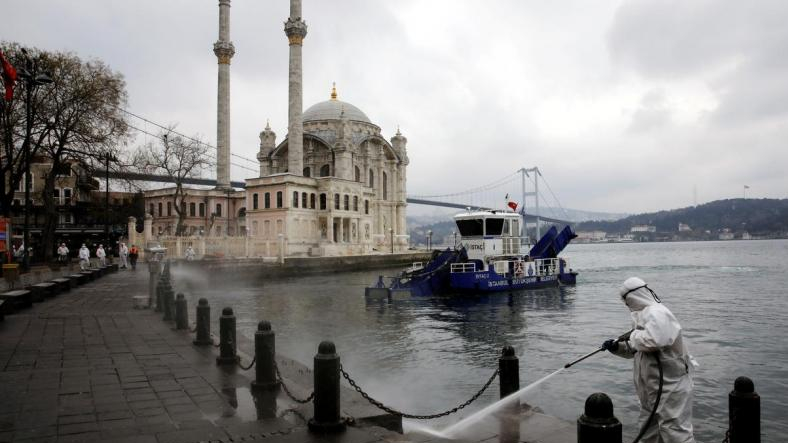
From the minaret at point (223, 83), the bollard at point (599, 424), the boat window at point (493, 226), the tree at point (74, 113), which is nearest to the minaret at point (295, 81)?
the minaret at point (223, 83)

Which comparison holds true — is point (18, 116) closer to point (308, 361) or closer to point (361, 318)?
point (361, 318)

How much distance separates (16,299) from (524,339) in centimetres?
1438

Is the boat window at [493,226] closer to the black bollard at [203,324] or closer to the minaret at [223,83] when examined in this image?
the black bollard at [203,324]

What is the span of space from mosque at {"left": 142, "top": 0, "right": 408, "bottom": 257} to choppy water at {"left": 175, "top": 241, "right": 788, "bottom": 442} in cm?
2191

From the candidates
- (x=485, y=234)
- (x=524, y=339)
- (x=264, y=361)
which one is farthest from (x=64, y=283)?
(x=485, y=234)

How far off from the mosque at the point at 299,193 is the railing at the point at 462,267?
21168 mm

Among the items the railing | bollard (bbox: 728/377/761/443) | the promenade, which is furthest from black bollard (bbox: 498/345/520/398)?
the railing

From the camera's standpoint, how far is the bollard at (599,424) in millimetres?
3885

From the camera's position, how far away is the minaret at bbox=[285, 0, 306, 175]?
56.3 metres

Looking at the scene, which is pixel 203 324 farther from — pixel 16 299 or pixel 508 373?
pixel 16 299

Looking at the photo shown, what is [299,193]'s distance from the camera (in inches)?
2263

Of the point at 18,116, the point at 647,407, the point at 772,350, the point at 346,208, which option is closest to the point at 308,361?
the point at 647,407

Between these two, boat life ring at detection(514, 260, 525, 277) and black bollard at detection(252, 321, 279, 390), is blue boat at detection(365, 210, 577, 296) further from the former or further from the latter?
black bollard at detection(252, 321, 279, 390)

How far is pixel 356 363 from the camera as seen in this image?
13.4 meters
